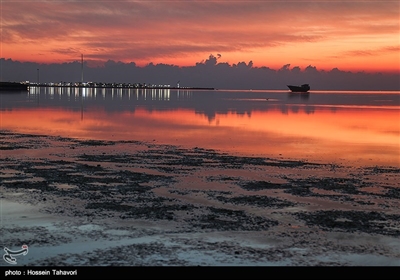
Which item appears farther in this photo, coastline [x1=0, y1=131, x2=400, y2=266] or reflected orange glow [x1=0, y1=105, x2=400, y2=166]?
reflected orange glow [x1=0, y1=105, x2=400, y2=166]

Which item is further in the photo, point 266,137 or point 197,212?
point 266,137

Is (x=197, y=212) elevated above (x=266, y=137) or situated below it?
above

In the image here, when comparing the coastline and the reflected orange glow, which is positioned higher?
the coastline

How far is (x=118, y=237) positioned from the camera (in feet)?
35.3

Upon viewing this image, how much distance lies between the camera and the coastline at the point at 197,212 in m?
9.81

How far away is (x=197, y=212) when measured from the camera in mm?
12922

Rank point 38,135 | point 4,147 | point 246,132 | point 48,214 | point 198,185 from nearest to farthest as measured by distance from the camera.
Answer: point 48,214
point 198,185
point 4,147
point 38,135
point 246,132

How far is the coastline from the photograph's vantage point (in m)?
9.81

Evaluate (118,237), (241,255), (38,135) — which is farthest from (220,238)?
(38,135)

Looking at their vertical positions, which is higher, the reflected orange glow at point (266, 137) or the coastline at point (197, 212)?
the coastline at point (197, 212)

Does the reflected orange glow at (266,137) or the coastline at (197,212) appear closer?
the coastline at (197,212)
